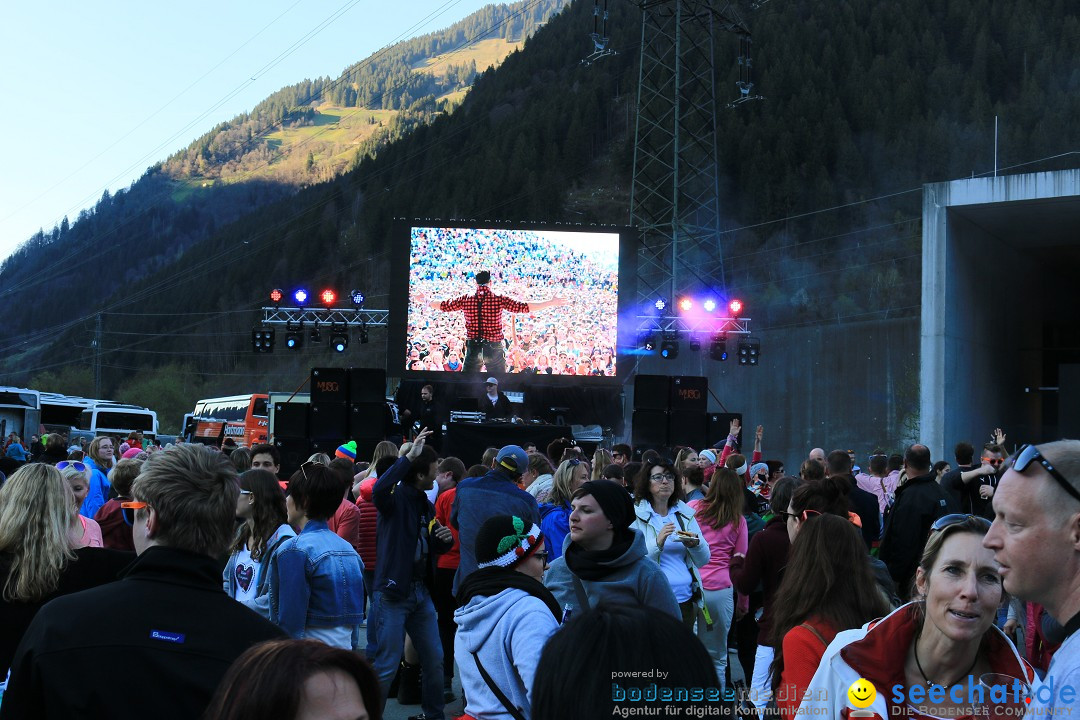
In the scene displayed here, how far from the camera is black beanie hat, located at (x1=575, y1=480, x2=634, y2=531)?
171 inches

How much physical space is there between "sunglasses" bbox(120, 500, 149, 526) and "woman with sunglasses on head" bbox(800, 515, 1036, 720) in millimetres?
1976

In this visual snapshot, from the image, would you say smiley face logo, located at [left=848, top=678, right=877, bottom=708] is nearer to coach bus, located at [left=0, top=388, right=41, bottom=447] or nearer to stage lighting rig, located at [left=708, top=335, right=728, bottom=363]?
stage lighting rig, located at [left=708, top=335, right=728, bottom=363]

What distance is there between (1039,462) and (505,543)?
6.44 feet

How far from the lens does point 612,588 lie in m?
4.20

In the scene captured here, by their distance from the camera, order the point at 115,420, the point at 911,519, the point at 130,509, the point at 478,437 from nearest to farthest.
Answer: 1. the point at 130,509
2. the point at 911,519
3. the point at 478,437
4. the point at 115,420

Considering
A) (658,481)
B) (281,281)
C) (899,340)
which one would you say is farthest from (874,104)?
(658,481)

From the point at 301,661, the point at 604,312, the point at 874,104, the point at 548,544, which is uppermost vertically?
the point at 874,104

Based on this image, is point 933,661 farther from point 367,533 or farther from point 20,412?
point 20,412

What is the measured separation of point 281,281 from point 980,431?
247ft

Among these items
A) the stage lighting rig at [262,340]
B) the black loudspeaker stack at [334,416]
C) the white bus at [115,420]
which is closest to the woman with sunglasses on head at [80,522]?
the black loudspeaker stack at [334,416]

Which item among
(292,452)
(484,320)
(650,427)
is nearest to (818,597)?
(292,452)

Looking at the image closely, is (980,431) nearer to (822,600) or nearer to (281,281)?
(822,600)

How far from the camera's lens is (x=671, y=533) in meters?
6.39

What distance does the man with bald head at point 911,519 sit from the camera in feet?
25.3
